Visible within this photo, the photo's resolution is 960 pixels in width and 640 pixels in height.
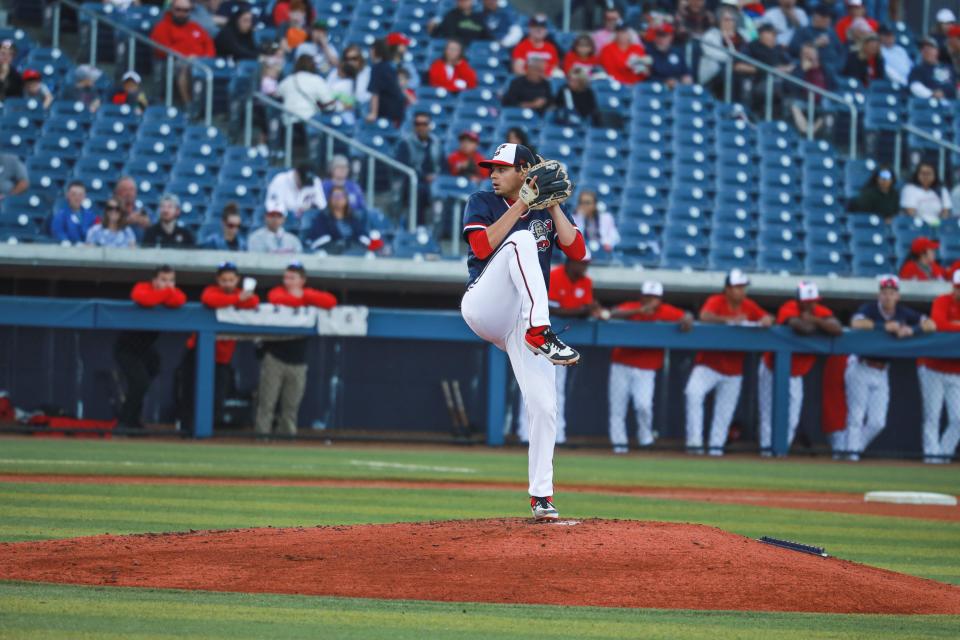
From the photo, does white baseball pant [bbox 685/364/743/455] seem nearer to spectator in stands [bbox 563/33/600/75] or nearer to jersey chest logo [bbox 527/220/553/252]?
spectator in stands [bbox 563/33/600/75]

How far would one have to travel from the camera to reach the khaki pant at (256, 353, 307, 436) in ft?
48.2

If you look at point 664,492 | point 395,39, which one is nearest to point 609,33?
point 395,39

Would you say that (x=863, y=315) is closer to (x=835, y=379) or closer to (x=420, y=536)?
(x=835, y=379)

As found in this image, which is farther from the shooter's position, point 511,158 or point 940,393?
point 940,393

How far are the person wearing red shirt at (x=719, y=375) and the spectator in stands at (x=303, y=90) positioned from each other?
17.9 feet

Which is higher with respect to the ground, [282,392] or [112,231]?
[112,231]

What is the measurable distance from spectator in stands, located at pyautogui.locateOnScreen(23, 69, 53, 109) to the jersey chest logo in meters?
11.2

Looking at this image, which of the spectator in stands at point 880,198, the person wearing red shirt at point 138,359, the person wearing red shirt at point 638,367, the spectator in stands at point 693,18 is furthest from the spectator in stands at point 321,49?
the spectator in stands at point 880,198

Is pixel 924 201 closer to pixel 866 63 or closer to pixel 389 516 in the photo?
pixel 866 63

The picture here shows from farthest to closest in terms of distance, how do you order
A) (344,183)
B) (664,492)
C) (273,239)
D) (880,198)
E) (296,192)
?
(880,198)
(296,192)
(344,183)
(273,239)
(664,492)

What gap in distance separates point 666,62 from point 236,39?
579 cm

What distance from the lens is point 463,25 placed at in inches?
763

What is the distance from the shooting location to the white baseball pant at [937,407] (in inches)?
597

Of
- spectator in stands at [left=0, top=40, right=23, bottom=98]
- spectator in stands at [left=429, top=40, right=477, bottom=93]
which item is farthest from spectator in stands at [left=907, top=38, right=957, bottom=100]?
spectator in stands at [left=0, top=40, right=23, bottom=98]
